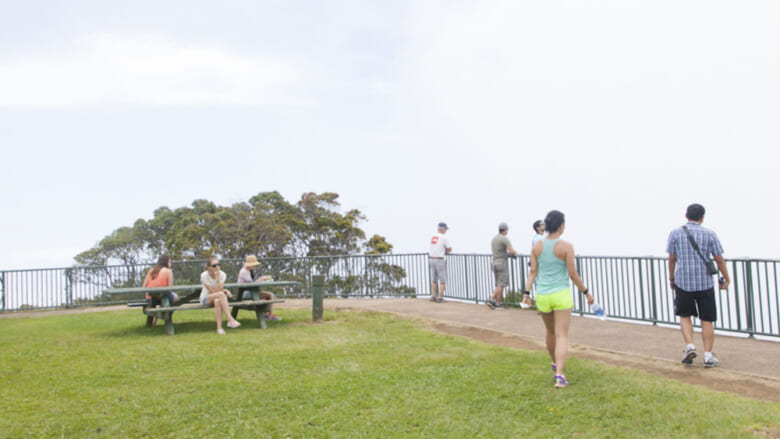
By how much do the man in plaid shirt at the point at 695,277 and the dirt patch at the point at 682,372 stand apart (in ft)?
0.98

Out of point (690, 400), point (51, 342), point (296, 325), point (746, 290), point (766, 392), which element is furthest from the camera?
point (296, 325)

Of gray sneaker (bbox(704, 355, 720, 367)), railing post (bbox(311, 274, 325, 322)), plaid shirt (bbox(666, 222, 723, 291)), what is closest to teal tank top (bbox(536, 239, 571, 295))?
plaid shirt (bbox(666, 222, 723, 291))

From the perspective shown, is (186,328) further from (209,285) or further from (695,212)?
(695,212)

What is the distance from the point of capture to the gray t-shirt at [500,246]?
13773mm

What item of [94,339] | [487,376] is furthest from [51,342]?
[487,376]

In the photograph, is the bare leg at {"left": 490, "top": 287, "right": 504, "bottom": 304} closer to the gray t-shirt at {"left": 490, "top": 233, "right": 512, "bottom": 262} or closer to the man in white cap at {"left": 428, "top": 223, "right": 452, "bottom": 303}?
the gray t-shirt at {"left": 490, "top": 233, "right": 512, "bottom": 262}

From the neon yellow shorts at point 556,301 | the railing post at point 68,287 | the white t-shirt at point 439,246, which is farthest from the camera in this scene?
the railing post at point 68,287

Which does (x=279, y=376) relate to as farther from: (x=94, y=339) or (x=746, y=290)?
(x=746, y=290)

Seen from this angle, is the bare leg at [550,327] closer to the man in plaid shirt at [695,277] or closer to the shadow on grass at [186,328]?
the man in plaid shirt at [695,277]

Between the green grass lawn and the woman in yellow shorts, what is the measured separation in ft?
1.61

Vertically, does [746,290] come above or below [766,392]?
above

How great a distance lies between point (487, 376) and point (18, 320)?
1367 cm

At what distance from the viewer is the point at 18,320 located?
51.4ft

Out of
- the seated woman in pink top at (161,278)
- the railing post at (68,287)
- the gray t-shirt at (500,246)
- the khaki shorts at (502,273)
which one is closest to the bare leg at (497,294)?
the khaki shorts at (502,273)
